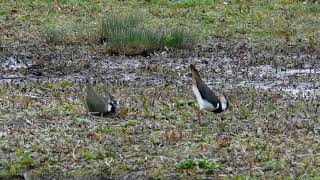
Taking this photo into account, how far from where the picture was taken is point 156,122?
9133 millimetres

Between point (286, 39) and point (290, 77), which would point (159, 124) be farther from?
point (286, 39)

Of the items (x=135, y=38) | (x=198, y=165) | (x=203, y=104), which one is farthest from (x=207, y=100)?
(x=135, y=38)

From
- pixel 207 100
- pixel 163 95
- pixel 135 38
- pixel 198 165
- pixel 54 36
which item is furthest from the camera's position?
pixel 54 36

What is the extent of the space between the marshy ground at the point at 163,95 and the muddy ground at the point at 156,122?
13mm

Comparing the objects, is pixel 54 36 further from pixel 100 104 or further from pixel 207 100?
pixel 207 100

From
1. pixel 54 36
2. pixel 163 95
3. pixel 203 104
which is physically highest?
pixel 203 104

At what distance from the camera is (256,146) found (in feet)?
26.8

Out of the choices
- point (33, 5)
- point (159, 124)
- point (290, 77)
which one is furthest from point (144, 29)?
point (159, 124)

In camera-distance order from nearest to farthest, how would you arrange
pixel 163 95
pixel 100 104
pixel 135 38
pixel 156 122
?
pixel 156 122, pixel 100 104, pixel 163 95, pixel 135 38

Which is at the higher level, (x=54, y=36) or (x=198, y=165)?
(x=198, y=165)

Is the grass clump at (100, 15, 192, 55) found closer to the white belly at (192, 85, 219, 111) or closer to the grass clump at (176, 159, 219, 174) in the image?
the white belly at (192, 85, 219, 111)

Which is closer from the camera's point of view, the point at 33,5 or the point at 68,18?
the point at 68,18

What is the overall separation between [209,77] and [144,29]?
2.63 metres

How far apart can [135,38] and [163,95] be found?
3871mm
